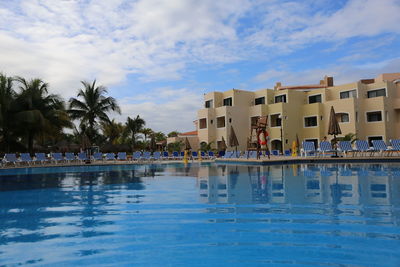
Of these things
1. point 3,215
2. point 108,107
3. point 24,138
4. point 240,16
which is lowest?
point 3,215

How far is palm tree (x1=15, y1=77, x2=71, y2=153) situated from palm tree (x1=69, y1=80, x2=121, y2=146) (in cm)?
264

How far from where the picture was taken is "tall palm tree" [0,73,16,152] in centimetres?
2275

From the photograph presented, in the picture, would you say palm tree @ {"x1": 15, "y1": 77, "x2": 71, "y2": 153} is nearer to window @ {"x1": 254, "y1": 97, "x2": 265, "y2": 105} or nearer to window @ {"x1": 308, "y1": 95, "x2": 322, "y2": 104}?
window @ {"x1": 254, "y1": 97, "x2": 265, "y2": 105}

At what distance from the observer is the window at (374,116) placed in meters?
30.3

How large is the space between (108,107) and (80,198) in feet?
76.4

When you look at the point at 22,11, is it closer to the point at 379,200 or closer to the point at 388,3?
the point at 379,200

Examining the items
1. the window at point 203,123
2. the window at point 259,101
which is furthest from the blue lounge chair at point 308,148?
the window at point 203,123

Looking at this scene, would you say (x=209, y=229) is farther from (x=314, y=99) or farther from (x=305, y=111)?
(x=314, y=99)

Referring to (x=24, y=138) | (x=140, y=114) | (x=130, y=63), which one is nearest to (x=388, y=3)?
(x=130, y=63)

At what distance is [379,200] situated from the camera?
6.25 m

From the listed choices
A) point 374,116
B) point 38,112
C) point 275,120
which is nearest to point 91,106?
point 38,112

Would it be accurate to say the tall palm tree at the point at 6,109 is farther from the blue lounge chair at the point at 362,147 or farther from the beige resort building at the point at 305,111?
the blue lounge chair at the point at 362,147

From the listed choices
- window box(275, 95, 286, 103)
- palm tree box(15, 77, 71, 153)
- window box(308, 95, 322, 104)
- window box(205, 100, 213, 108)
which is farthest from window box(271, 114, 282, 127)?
palm tree box(15, 77, 71, 153)

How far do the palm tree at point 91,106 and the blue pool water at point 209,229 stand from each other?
2236cm
